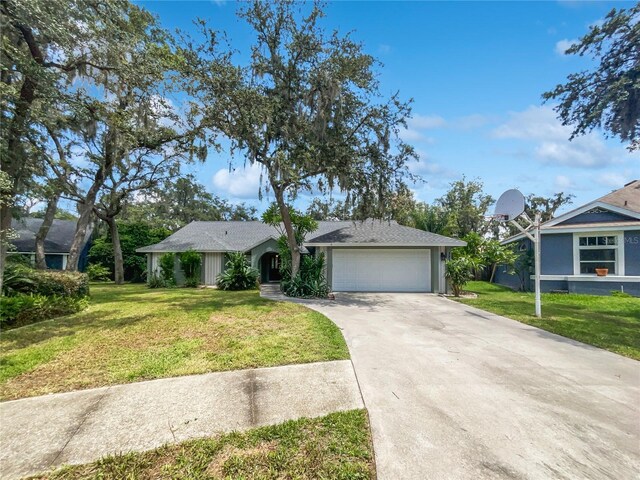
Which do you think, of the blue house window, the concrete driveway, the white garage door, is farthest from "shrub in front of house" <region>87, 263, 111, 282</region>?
Answer: the blue house window

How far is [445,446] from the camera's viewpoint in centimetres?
264

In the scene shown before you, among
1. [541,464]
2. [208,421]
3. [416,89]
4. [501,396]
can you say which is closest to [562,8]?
[416,89]

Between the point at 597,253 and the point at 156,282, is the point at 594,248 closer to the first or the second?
the point at 597,253

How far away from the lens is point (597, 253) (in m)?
13.4

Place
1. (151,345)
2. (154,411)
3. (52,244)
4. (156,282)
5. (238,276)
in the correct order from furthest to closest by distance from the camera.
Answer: (52,244) < (156,282) < (238,276) < (151,345) < (154,411)

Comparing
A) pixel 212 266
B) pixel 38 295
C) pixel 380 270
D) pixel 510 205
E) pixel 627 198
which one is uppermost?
pixel 627 198

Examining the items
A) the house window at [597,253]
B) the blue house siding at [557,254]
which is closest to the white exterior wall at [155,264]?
the blue house siding at [557,254]

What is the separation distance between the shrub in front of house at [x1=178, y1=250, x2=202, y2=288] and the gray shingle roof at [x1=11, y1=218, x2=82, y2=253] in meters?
12.3

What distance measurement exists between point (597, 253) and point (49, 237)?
3433 cm

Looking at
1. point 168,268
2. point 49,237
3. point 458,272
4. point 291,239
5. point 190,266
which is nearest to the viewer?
point 458,272

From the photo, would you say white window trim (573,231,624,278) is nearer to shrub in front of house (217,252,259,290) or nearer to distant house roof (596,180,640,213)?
distant house roof (596,180,640,213)

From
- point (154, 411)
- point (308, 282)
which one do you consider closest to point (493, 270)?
point (308, 282)

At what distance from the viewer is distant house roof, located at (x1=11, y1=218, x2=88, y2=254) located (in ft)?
72.1

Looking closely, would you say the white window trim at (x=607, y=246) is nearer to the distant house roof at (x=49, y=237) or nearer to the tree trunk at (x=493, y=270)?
the tree trunk at (x=493, y=270)
